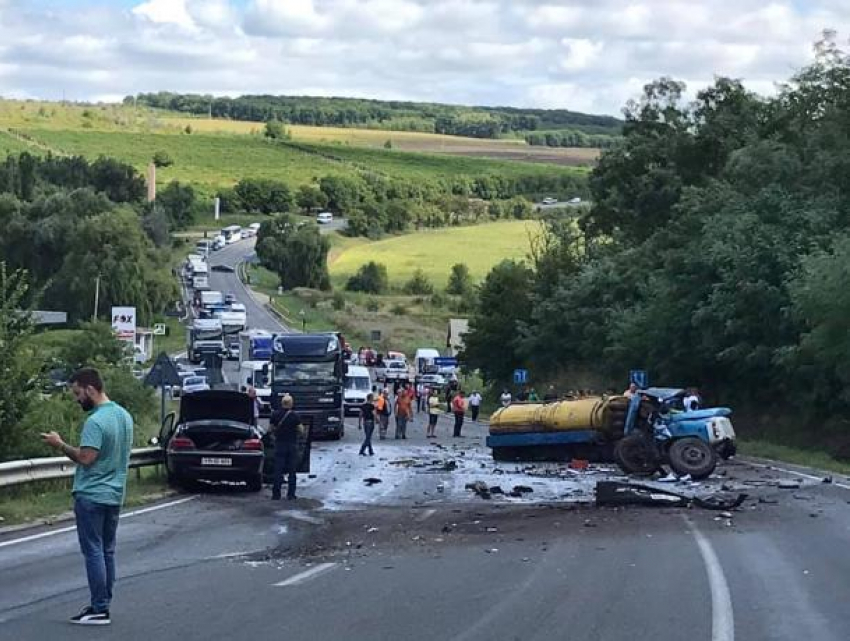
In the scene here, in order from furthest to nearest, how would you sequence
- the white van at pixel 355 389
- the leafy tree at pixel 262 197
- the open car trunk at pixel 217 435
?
1. the leafy tree at pixel 262 197
2. the white van at pixel 355 389
3. the open car trunk at pixel 217 435

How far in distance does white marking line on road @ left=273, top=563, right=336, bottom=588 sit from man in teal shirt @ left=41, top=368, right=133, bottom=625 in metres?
2.73

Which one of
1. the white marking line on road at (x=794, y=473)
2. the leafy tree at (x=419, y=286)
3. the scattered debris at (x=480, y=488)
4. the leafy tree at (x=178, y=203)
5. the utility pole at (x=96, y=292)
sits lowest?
the white marking line on road at (x=794, y=473)

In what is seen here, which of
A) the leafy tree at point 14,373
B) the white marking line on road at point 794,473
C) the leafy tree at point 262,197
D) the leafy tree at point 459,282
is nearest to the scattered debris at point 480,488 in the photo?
the white marking line on road at point 794,473

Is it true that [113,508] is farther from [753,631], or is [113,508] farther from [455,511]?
[455,511]

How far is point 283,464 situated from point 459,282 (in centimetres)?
11261

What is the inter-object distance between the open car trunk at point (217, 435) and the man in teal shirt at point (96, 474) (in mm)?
13236

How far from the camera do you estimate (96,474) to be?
34.8 feet

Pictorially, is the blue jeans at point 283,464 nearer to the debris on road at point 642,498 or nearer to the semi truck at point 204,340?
the debris on road at point 642,498

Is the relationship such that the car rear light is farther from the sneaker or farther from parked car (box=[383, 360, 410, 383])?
parked car (box=[383, 360, 410, 383])

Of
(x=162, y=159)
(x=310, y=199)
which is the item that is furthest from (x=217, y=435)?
(x=162, y=159)

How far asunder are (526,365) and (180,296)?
158ft

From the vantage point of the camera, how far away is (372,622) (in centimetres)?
1110

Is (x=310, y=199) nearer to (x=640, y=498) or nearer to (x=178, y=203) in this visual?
(x=178, y=203)

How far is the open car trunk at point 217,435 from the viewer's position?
78.6 feet
